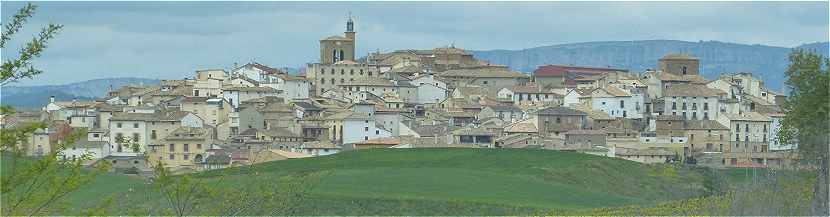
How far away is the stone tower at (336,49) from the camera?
11881 centimetres

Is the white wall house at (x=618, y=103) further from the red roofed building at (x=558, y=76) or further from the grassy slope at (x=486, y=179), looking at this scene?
the red roofed building at (x=558, y=76)

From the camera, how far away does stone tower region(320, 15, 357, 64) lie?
11881cm

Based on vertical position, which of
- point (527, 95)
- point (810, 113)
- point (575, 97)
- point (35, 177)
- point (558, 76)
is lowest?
point (35, 177)

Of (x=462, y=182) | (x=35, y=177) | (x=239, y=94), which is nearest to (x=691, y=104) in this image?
(x=239, y=94)

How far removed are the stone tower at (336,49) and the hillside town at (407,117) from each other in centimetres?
730

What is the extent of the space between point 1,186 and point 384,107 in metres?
71.7

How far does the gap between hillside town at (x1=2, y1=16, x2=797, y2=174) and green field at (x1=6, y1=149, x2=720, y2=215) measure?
5.14 m

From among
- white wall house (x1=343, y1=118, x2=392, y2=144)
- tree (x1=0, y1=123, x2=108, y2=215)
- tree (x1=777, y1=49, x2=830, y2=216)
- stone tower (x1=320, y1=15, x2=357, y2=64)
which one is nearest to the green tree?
tree (x1=0, y1=123, x2=108, y2=215)

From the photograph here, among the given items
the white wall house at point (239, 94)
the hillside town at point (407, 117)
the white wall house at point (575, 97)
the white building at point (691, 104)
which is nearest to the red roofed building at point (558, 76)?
the hillside town at point (407, 117)

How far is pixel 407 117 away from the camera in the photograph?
94875 millimetres

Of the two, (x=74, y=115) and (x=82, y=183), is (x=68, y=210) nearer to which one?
(x=82, y=183)

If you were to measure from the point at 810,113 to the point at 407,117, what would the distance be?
49.4 meters

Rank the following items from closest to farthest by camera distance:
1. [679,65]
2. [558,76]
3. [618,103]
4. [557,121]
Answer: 1. [557,121]
2. [618,103]
3. [679,65]
4. [558,76]

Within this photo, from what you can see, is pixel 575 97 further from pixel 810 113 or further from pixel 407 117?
pixel 810 113
